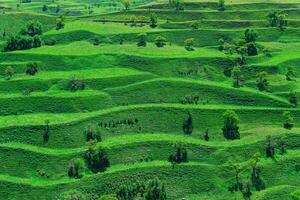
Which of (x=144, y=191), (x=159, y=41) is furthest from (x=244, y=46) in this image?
(x=144, y=191)

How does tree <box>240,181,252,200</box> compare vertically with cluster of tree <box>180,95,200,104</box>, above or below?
below

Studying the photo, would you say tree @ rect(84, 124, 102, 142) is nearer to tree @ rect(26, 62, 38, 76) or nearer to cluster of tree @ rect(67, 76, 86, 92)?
cluster of tree @ rect(67, 76, 86, 92)

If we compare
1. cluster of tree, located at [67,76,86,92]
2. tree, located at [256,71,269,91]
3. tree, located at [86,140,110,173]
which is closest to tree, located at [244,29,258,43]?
tree, located at [256,71,269,91]

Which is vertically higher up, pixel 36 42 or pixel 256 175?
pixel 36 42

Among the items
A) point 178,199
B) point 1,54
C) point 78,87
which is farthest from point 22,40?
point 178,199

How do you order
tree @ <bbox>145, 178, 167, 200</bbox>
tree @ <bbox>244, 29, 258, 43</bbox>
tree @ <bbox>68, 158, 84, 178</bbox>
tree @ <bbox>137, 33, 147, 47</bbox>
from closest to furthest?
tree @ <bbox>145, 178, 167, 200</bbox>
tree @ <bbox>68, 158, 84, 178</bbox>
tree @ <bbox>244, 29, 258, 43</bbox>
tree @ <bbox>137, 33, 147, 47</bbox>

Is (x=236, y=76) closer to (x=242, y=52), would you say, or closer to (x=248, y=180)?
(x=242, y=52)
